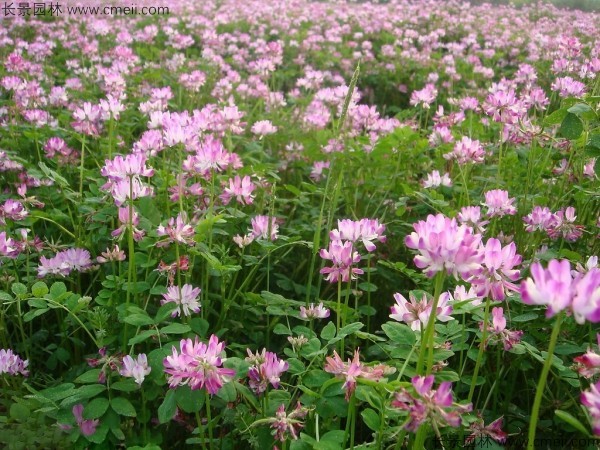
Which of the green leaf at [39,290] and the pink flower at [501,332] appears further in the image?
the green leaf at [39,290]

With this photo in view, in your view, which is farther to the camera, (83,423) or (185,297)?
(185,297)

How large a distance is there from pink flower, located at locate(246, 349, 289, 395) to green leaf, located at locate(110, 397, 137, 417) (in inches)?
14.9

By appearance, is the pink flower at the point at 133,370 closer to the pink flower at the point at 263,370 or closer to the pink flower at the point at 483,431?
the pink flower at the point at 263,370

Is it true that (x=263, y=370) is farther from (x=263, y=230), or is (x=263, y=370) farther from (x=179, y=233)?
(x=263, y=230)

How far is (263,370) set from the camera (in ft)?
5.74

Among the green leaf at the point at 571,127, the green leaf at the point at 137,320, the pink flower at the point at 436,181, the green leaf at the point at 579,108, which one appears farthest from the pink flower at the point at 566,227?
the green leaf at the point at 137,320

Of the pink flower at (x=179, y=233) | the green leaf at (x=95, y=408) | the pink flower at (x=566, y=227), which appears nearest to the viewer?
the green leaf at (x=95, y=408)

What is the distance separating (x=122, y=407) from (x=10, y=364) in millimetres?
667

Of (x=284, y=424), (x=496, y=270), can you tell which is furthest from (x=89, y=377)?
(x=496, y=270)

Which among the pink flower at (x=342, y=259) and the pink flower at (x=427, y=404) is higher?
the pink flower at (x=427, y=404)

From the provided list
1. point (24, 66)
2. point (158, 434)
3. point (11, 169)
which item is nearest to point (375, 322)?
point (158, 434)

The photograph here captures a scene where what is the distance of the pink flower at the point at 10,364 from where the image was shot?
221 cm

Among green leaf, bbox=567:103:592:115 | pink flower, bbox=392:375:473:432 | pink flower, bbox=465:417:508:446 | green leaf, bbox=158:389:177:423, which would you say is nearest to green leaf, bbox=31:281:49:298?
green leaf, bbox=158:389:177:423

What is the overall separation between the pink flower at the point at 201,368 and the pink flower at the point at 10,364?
36.8 inches
